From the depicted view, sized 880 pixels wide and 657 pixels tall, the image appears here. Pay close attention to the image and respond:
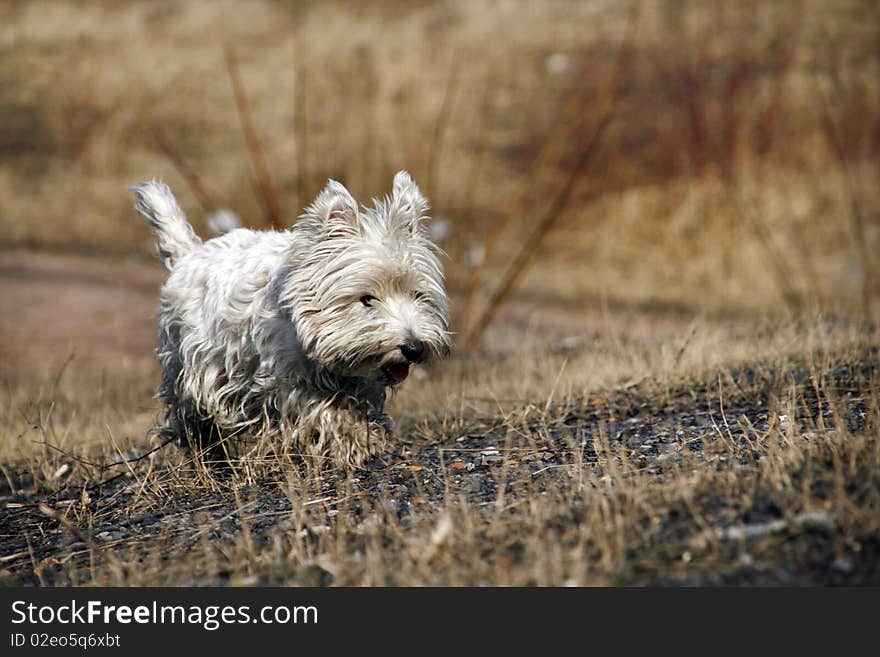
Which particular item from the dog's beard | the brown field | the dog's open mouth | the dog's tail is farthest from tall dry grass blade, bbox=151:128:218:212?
the dog's open mouth

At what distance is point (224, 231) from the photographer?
6660 millimetres

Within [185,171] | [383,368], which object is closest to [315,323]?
[383,368]

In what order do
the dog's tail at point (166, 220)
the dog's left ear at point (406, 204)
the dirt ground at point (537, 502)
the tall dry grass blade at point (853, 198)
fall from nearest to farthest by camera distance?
the dirt ground at point (537, 502) < the dog's left ear at point (406, 204) < the dog's tail at point (166, 220) < the tall dry grass blade at point (853, 198)

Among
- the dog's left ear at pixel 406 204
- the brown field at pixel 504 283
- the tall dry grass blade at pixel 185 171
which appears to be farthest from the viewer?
the tall dry grass blade at pixel 185 171

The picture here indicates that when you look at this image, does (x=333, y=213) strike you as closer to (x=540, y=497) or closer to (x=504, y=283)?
(x=540, y=497)

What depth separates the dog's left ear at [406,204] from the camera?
5.25 metres

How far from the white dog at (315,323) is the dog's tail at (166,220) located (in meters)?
0.56

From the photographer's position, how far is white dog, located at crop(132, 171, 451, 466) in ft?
16.6

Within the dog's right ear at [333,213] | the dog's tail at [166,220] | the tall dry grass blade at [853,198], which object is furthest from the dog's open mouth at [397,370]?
the tall dry grass blade at [853,198]

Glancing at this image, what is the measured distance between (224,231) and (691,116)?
15629mm

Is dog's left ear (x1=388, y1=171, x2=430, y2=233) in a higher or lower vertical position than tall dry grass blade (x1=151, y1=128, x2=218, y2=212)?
lower

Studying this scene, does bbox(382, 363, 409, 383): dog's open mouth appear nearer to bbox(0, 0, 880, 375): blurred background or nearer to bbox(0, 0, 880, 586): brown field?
bbox(0, 0, 880, 586): brown field

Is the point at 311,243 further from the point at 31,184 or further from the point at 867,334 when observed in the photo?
the point at 31,184

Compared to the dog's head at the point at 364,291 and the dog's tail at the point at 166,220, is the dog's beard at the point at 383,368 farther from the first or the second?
the dog's tail at the point at 166,220
